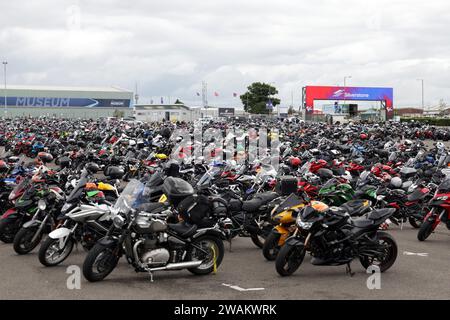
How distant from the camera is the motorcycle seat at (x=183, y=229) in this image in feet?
23.2

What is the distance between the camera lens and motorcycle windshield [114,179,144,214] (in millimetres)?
6906

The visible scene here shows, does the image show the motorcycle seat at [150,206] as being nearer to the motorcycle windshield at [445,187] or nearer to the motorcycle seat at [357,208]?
the motorcycle seat at [357,208]

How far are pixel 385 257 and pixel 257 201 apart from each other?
2135 mm

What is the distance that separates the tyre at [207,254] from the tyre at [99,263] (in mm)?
1005

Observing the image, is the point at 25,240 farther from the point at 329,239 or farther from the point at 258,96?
the point at 258,96

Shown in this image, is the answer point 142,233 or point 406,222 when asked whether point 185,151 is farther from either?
point 142,233

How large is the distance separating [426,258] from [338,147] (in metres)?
13.2

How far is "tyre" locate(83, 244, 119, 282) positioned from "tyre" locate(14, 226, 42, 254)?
1924 mm

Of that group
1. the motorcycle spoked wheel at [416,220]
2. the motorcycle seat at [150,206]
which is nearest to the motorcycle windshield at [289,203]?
the motorcycle seat at [150,206]

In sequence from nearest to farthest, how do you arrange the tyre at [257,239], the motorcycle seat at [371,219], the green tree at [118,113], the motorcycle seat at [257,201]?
1. the motorcycle seat at [371,219]
2. the motorcycle seat at [257,201]
3. the tyre at [257,239]
4. the green tree at [118,113]

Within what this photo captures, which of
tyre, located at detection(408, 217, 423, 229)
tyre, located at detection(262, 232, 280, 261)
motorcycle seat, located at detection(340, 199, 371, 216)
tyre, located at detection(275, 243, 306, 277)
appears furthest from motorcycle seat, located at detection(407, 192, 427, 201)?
tyre, located at detection(275, 243, 306, 277)

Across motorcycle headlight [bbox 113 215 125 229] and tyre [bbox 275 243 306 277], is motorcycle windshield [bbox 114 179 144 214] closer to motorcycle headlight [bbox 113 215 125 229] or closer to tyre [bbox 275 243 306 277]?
motorcycle headlight [bbox 113 215 125 229]

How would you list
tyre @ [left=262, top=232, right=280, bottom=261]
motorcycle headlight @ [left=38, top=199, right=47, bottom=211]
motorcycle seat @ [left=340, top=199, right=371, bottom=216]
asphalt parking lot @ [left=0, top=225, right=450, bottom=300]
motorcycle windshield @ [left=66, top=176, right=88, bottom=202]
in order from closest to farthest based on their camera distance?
asphalt parking lot @ [left=0, top=225, right=450, bottom=300], motorcycle windshield @ [left=66, top=176, right=88, bottom=202], tyre @ [left=262, top=232, right=280, bottom=261], motorcycle seat @ [left=340, top=199, right=371, bottom=216], motorcycle headlight @ [left=38, top=199, right=47, bottom=211]

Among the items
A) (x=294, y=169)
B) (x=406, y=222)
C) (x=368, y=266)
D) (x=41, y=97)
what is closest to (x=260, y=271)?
(x=368, y=266)
